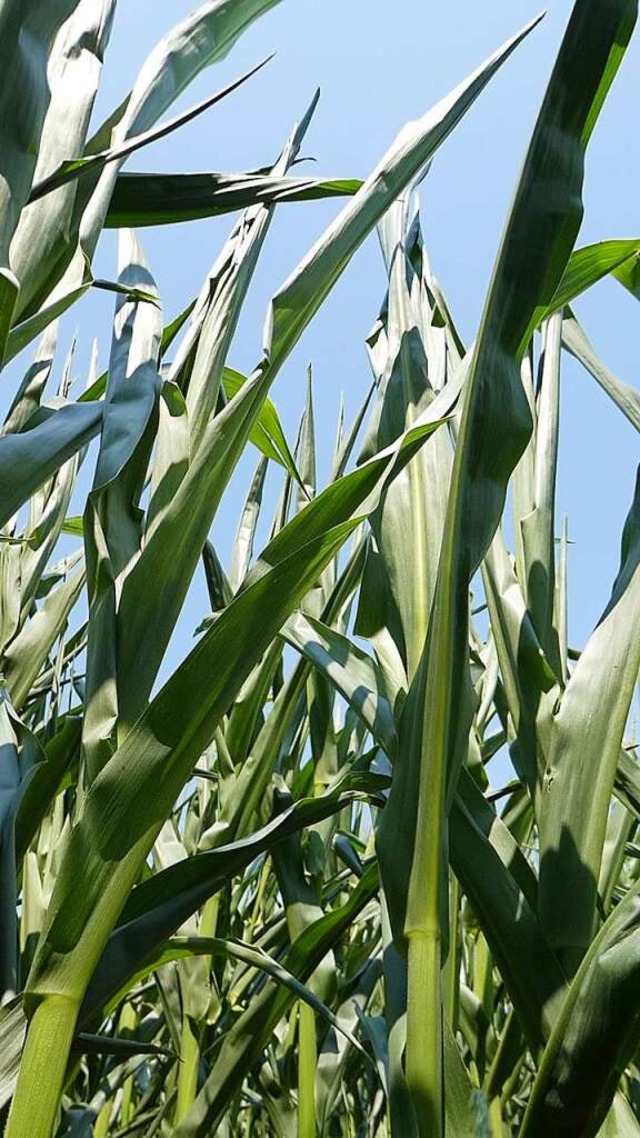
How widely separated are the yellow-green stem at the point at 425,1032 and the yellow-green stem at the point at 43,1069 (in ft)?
0.40

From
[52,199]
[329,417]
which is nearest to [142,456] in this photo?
[52,199]

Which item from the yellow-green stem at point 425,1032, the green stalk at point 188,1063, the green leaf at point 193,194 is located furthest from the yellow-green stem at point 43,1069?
the green stalk at point 188,1063

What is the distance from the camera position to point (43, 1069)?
0.39m

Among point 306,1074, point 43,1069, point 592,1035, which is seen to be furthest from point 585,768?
point 306,1074

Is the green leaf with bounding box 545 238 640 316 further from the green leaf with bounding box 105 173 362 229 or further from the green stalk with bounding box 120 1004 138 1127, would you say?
the green stalk with bounding box 120 1004 138 1127

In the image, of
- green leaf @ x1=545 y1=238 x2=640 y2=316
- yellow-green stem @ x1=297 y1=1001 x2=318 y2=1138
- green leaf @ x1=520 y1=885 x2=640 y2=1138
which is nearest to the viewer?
green leaf @ x1=520 y1=885 x2=640 y2=1138

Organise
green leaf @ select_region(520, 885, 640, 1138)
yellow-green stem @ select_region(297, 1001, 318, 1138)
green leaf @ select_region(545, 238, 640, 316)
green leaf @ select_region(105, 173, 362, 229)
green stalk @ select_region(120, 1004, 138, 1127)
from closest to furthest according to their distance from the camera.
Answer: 1. green leaf @ select_region(520, 885, 640, 1138)
2. green leaf @ select_region(105, 173, 362, 229)
3. green leaf @ select_region(545, 238, 640, 316)
4. yellow-green stem @ select_region(297, 1001, 318, 1138)
5. green stalk @ select_region(120, 1004, 138, 1127)

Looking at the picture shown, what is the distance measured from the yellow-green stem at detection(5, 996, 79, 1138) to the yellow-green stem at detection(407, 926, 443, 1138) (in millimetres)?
122

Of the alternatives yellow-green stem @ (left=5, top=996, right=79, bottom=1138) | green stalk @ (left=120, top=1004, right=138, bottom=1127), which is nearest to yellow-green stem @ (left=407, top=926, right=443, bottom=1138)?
yellow-green stem @ (left=5, top=996, right=79, bottom=1138)

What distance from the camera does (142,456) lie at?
1.69 ft

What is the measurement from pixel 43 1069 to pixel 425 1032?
5.3 inches

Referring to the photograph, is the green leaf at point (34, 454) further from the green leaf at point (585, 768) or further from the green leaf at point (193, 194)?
the green leaf at point (585, 768)

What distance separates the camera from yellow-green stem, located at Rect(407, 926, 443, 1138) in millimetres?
396

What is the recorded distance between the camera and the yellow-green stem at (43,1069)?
15.0 inches
